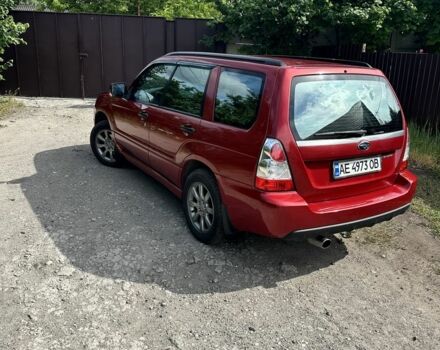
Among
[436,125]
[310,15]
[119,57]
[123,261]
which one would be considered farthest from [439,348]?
[119,57]

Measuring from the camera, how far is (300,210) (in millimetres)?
3199

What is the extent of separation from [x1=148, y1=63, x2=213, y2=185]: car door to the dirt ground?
57 cm

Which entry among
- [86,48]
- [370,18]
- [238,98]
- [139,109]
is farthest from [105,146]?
[86,48]

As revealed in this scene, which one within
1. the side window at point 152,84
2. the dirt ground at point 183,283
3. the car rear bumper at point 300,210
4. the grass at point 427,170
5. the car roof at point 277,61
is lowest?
the dirt ground at point 183,283

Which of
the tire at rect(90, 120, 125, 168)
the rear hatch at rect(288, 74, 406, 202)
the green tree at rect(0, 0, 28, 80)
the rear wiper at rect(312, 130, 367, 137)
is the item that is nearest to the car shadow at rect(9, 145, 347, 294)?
the tire at rect(90, 120, 125, 168)

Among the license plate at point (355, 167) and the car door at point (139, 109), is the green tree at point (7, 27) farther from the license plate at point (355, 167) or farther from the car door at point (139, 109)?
the license plate at point (355, 167)

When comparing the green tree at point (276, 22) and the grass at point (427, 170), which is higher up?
the green tree at point (276, 22)

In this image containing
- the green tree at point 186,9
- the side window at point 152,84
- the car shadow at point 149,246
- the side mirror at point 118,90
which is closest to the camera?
the car shadow at point 149,246

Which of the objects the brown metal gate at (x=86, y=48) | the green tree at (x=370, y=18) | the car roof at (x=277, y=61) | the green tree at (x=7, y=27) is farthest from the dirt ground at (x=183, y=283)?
the brown metal gate at (x=86, y=48)

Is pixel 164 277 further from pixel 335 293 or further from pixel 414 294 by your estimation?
pixel 414 294

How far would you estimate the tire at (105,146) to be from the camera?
19.6 feet

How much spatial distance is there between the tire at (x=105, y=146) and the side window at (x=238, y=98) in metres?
2.51

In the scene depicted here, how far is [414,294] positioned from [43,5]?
17931mm

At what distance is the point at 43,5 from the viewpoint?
682 inches
